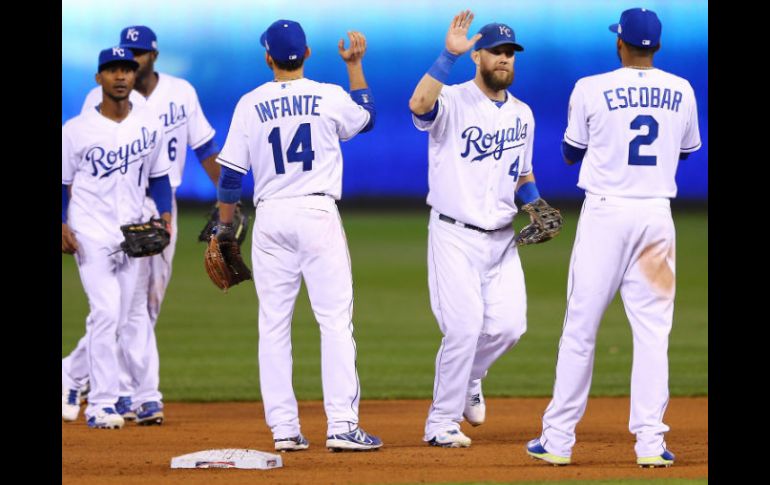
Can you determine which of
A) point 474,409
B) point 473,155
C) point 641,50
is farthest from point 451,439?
point 641,50

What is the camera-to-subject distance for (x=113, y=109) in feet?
26.7

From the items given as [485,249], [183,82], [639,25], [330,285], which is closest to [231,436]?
[330,285]

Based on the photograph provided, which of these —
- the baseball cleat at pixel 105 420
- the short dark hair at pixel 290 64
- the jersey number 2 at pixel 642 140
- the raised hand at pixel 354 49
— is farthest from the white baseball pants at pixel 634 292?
the baseball cleat at pixel 105 420

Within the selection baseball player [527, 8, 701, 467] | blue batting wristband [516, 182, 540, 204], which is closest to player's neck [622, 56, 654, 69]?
baseball player [527, 8, 701, 467]

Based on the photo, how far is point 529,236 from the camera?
280 inches

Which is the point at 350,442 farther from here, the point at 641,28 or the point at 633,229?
the point at 641,28

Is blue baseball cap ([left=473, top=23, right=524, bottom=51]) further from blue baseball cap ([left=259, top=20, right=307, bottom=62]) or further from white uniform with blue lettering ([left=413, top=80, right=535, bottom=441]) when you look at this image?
blue baseball cap ([left=259, top=20, right=307, bottom=62])

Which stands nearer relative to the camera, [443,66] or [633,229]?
[633,229]

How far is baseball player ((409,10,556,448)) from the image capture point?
6.99 metres

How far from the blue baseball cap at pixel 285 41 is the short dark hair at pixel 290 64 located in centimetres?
1

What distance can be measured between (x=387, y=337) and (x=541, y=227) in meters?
7.24

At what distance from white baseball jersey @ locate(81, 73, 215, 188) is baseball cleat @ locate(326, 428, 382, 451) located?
2.89 m

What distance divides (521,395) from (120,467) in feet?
13.9

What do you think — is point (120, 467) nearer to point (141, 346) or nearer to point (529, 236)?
point (141, 346)
